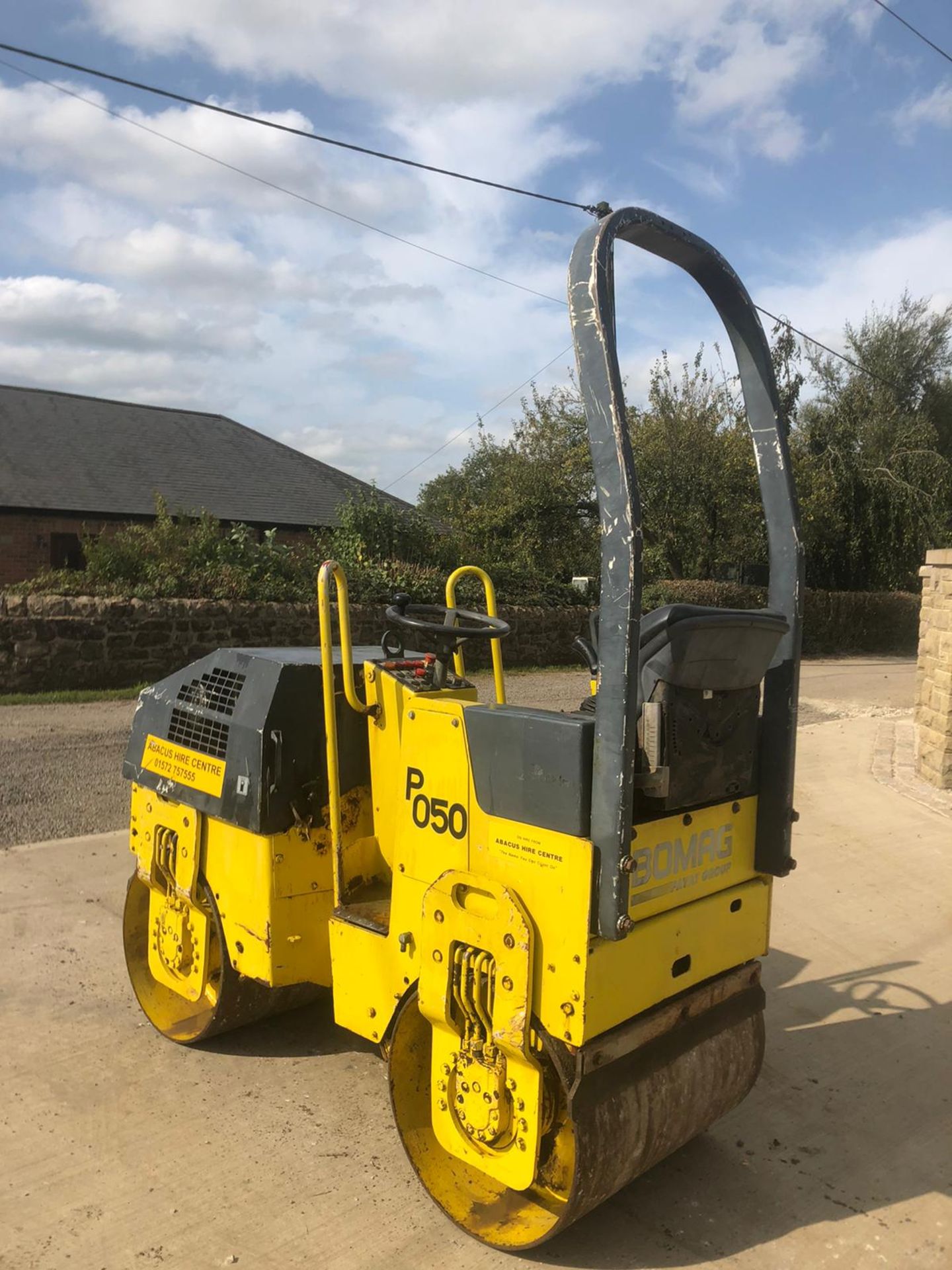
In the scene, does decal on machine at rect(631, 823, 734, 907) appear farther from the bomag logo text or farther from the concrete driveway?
the concrete driveway

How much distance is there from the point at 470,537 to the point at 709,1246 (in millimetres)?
19147

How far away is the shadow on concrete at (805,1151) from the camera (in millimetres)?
2906

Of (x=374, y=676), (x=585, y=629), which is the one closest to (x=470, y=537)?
(x=585, y=629)

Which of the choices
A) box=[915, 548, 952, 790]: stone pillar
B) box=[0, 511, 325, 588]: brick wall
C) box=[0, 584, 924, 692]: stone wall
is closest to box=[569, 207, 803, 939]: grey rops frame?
box=[915, 548, 952, 790]: stone pillar

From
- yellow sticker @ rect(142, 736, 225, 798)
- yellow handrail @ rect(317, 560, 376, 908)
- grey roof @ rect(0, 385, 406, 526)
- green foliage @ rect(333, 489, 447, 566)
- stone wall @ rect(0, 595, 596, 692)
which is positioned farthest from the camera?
grey roof @ rect(0, 385, 406, 526)

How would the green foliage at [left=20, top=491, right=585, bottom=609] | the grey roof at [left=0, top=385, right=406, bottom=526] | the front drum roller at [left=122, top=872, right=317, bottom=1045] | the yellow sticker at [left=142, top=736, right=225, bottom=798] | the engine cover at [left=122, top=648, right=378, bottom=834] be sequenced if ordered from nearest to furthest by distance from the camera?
the engine cover at [left=122, top=648, right=378, bottom=834] → the yellow sticker at [left=142, top=736, right=225, bottom=798] → the front drum roller at [left=122, top=872, right=317, bottom=1045] → the green foliage at [left=20, top=491, right=585, bottom=609] → the grey roof at [left=0, top=385, right=406, bottom=526]

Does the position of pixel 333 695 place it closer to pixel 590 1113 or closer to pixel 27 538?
pixel 590 1113

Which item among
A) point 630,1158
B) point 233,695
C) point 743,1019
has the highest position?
point 233,695

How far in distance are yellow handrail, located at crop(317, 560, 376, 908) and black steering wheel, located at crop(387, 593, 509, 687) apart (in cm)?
17

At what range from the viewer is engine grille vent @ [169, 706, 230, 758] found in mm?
3613

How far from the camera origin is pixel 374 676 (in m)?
3.35

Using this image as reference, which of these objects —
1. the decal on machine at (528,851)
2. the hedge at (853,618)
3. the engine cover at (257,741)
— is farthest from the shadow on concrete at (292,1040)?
the hedge at (853,618)

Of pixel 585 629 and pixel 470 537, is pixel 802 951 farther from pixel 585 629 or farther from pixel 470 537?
pixel 470 537

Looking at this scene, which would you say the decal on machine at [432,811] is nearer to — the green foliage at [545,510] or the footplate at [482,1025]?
the footplate at [482,1025]
